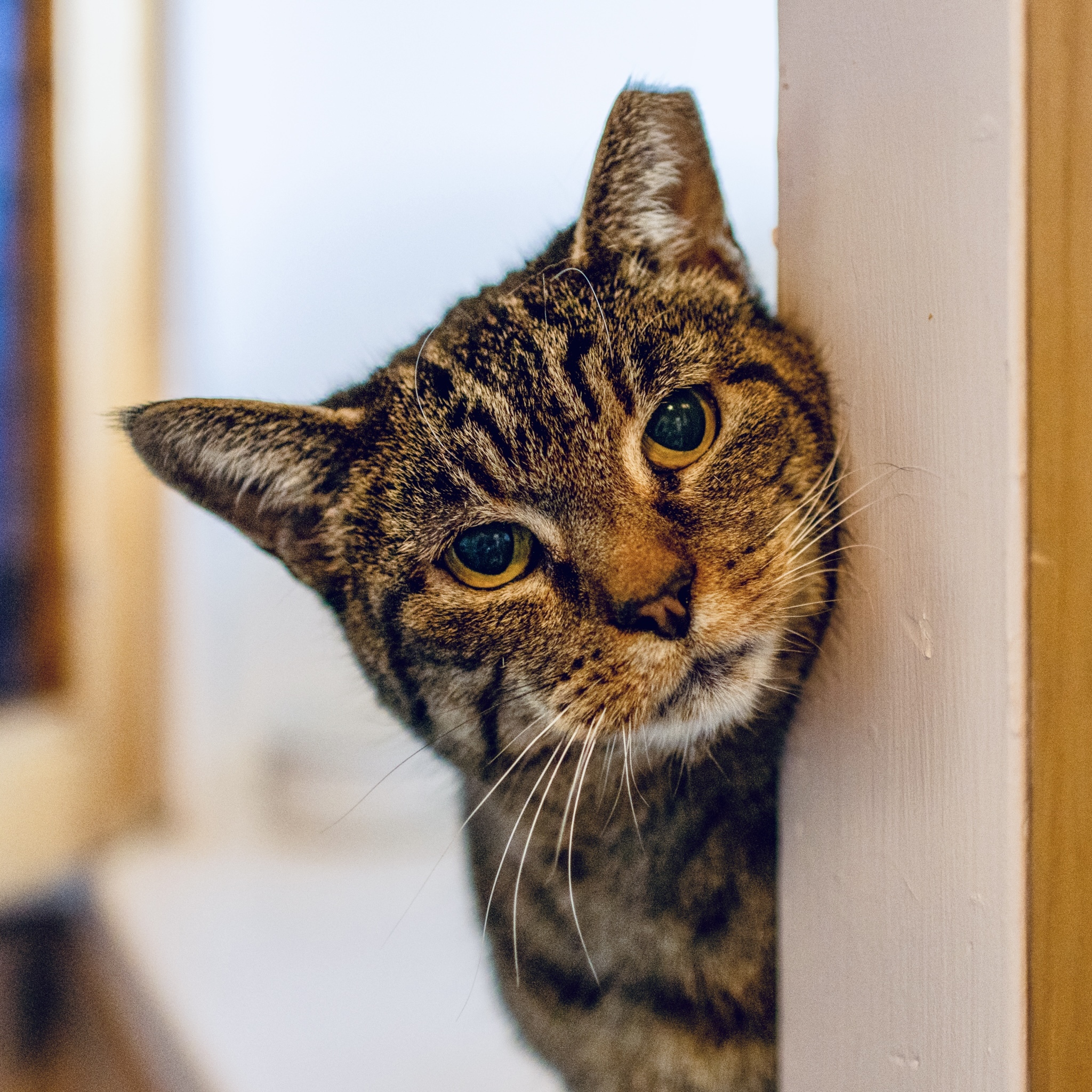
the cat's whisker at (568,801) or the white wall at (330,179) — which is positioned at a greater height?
the white wall at (330,179)

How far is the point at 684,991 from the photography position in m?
0.68

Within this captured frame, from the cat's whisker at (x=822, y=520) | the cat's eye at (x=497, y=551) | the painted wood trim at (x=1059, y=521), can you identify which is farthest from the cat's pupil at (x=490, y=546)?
the painted wood trim at (x=1059, y=521)

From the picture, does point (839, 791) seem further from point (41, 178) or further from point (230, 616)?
point (41, 178)

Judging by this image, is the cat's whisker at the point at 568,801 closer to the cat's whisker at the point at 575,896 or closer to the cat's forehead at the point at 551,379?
the cat's whisker at the point at 575,896

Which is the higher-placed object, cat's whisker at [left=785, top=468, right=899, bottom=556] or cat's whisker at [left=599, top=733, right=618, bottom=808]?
cat's whisker at [left=785, top=468, right=899, bottom=556]

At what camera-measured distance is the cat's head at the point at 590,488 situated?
2.00 feet

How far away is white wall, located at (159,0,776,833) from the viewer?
60 cm

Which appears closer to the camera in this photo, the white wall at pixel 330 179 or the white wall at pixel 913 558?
the white wall at pixel 913 558

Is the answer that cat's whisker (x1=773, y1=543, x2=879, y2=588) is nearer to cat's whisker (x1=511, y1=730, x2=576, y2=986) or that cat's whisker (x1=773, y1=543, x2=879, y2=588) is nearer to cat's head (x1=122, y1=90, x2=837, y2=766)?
cat's head (x1=122, y1=90, x2=837, y2=766)

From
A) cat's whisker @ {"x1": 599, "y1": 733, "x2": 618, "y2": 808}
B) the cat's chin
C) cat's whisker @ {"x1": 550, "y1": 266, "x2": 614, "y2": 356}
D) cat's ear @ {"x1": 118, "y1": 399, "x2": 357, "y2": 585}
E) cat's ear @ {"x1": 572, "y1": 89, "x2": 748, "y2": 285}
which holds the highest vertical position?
cat's ear @ {"x1": 572, "y1": 89, "x2": 748, "y2": 285}

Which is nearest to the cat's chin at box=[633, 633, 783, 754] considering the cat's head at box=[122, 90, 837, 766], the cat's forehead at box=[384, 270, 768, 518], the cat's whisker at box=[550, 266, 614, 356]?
the cat's head at box=[122, 90, 837, 766]

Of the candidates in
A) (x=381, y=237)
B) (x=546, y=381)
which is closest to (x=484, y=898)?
(x=546, y=381)

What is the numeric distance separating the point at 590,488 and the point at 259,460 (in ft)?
0.81

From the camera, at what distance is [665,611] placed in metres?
0.59
